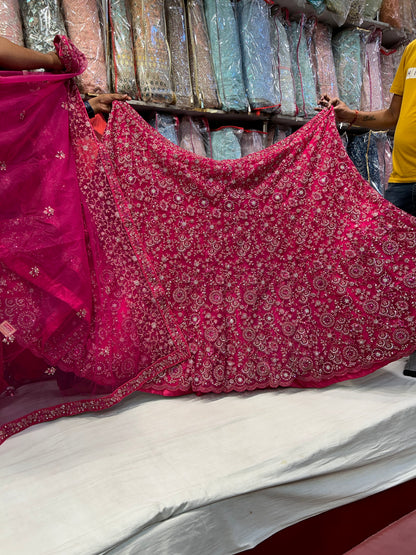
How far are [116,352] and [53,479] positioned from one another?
383 mm

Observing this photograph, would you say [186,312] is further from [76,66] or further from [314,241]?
Result: [76,66]

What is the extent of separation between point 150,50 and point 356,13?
1.47 m

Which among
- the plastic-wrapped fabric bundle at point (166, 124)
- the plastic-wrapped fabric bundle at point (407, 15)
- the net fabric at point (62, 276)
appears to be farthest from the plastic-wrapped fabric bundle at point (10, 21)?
the plastic-wrapped fabric bundle at point (407, 15)

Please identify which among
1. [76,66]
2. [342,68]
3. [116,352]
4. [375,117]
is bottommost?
[116,352]

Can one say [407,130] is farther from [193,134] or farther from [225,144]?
[193,134]

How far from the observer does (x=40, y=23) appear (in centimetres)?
163

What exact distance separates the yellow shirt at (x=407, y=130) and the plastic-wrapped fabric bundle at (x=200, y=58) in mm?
893

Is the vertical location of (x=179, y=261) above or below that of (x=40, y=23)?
below

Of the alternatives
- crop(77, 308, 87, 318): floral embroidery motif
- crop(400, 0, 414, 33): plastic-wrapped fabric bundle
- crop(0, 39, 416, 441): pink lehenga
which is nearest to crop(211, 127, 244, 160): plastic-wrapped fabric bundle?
crop(0, 39, 416, 441): pink lehenga

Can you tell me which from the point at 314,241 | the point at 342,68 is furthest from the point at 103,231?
the point at 342,68

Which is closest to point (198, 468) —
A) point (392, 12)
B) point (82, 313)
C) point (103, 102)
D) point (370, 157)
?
point (82, 313)

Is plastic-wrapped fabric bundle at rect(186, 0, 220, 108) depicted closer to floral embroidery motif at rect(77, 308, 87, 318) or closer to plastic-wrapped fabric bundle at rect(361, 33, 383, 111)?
plastic-wrapped fabric bundle at rect(361, 33, 383, 111)

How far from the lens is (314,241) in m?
1.39

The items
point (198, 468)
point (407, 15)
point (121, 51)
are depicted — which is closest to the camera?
point (198, 468)
